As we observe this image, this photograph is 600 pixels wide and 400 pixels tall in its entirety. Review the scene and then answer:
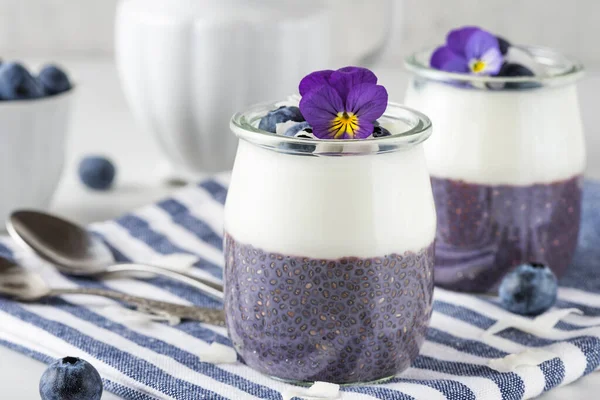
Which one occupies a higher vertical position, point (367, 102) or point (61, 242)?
point (367, 102)

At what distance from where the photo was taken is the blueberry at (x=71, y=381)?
765mm

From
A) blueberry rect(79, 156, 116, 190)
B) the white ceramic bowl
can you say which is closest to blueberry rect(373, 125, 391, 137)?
the white ceramic bowl

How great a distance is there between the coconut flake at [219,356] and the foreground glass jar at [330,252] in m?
0.03

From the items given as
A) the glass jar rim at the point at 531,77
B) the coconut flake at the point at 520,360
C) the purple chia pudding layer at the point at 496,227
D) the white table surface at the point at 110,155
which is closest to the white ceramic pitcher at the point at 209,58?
the white table surface at the point at 110,155

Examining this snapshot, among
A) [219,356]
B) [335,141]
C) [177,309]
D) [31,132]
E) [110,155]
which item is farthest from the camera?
[110,155]

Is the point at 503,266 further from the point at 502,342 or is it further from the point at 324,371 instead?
the point at 324,371

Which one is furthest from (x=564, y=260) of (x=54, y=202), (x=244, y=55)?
(x=54, y=202)

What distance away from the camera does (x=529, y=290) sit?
98cm

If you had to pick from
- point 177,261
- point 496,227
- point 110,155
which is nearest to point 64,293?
point 177,261

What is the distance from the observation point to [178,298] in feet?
3.39

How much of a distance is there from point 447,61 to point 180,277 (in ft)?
1.18

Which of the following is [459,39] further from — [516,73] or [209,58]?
[209,58]

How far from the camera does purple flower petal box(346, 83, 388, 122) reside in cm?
78

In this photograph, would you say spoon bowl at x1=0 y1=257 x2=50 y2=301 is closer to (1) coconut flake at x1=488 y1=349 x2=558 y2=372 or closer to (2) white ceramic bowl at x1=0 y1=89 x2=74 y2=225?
(2) white ceramic bowl at x1=0 y1=89 x2=74 y2=225
